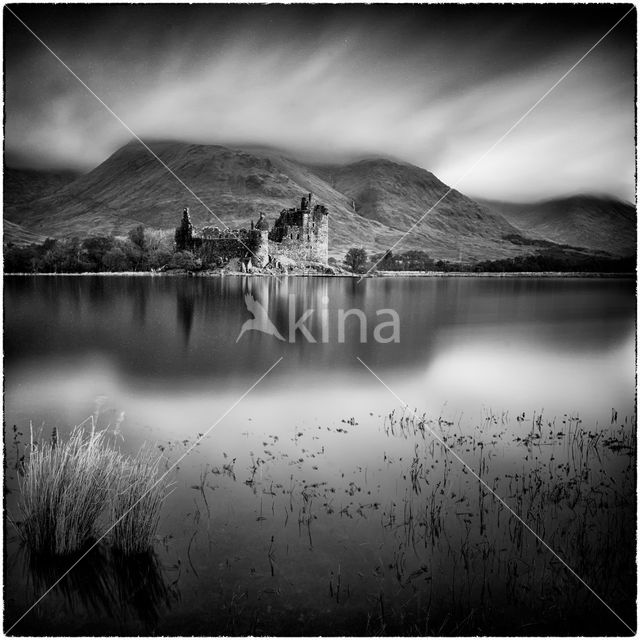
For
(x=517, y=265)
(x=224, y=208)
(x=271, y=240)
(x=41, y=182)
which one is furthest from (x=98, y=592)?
(x=41, y=182)

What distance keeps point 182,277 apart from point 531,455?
50687mm

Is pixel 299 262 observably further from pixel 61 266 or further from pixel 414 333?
pixel 414 333

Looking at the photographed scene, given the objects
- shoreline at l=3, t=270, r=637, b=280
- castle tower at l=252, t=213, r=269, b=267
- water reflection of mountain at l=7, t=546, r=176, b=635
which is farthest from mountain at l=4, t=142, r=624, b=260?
water reflection of mountain at l=7, t=546, r=176, b=635

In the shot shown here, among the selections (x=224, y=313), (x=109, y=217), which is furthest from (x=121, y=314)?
(x=109, y=217)

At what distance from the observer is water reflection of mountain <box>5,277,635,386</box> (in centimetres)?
1376

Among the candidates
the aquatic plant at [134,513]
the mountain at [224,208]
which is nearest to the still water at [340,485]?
the aquatic plant at [134,513]

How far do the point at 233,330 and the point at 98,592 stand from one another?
1616 cm

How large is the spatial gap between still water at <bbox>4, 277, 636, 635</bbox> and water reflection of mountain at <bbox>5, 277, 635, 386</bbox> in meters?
0.24

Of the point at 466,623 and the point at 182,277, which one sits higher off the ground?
the point at 182,277

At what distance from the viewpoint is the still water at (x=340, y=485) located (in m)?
3.70

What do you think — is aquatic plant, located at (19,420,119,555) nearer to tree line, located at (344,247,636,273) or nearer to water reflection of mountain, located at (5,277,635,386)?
water reflection of mountain, located at (5,277,635,386)

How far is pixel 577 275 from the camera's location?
85.0 m

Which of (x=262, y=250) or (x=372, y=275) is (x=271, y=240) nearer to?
(x=262, y=250)

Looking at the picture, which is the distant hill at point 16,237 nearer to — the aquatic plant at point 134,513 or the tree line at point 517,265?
the tree line at point 517,265
